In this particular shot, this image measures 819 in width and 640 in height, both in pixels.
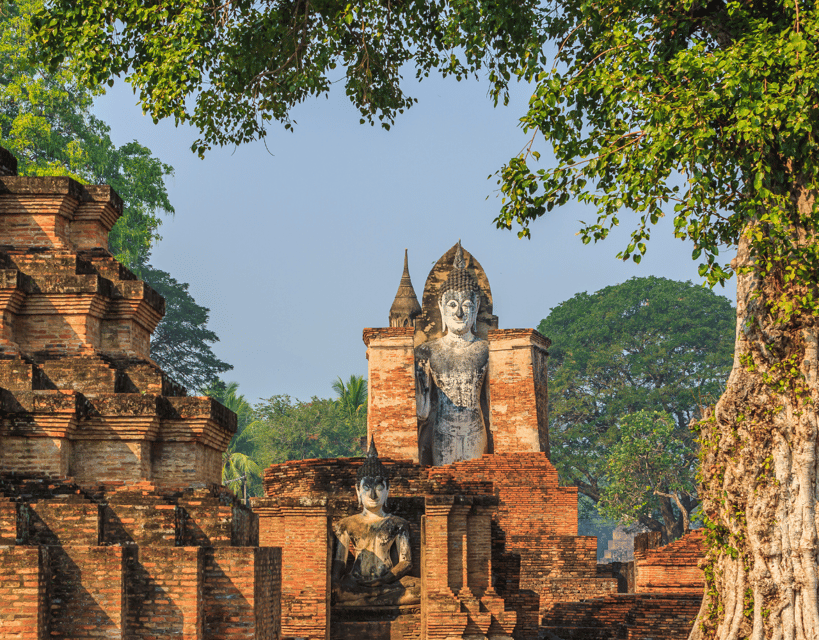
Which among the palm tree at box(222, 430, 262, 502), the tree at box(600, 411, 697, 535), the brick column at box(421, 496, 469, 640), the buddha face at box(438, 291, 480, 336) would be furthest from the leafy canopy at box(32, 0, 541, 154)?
the palm tree at box(222, 430, 262, 502)

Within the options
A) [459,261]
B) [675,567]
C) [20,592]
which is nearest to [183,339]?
[459,261]

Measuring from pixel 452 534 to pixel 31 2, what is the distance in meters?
16.4

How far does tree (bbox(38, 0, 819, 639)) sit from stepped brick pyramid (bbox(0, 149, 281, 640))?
1.94 m

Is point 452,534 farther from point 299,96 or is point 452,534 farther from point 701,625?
point 299,96

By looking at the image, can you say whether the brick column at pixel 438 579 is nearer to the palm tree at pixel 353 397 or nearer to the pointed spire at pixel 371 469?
the pointed spire at pixel 371 469

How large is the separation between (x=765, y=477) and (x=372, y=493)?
193 inches

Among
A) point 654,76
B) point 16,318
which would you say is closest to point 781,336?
point 654,76

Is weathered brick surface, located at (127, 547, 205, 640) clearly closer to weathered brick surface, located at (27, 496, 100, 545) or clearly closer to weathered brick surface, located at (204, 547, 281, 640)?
weathered brick surface, located at (204, 547, 281, 640)

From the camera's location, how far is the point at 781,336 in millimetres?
9031

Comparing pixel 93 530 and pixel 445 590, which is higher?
pixel 93 530

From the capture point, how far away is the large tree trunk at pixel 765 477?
8.68 metres

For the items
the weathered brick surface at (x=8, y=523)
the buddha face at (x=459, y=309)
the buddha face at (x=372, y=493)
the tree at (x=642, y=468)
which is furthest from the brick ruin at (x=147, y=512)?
the tree at (x=642, y=468)

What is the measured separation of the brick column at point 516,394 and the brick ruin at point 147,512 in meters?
5.16

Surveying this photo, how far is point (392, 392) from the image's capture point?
21.2 meters
